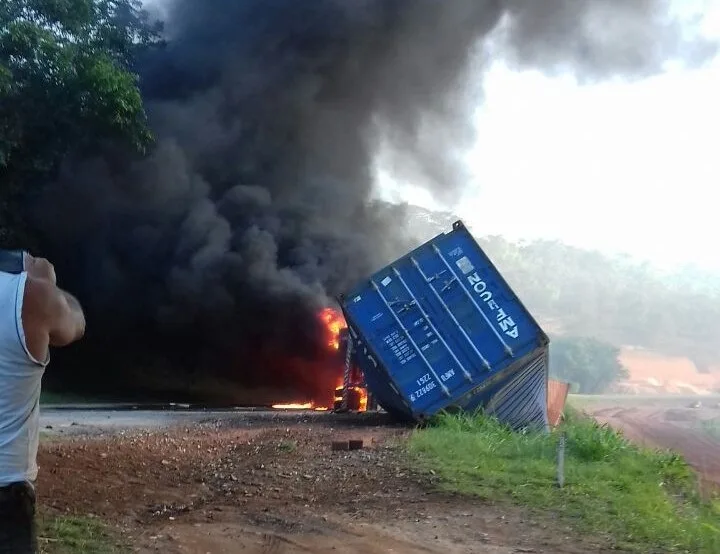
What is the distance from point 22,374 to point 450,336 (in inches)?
345

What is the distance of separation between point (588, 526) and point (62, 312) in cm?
453

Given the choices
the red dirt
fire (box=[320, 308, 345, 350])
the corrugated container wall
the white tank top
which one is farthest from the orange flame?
the white tank top

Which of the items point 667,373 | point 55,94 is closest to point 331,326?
point 55,94

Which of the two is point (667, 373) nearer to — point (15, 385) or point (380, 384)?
point (380, 384)

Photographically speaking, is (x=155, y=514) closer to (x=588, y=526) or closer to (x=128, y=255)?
(x=588, y=526)

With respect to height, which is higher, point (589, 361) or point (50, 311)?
point (589, 361)

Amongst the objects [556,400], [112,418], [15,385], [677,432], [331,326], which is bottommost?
[15,385]

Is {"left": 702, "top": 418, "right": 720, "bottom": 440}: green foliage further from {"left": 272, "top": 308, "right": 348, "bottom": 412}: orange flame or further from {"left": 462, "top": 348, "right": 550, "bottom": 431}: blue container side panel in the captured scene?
{"left": 272, "top": 308, "right": 348, "bottom": 412}: orange flame

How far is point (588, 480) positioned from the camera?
7277mm

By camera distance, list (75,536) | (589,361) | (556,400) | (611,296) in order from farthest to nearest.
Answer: (611,296)
(589,361)
(556,400)
(75,536)

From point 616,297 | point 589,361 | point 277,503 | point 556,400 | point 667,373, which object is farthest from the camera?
point 616,297

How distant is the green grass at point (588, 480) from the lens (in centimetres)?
585

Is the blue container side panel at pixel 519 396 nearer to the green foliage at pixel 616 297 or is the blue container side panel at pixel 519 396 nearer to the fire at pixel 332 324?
the fire at pixel 332 324

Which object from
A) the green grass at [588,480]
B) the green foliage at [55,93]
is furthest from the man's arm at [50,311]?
the green foliage at [55,93]
